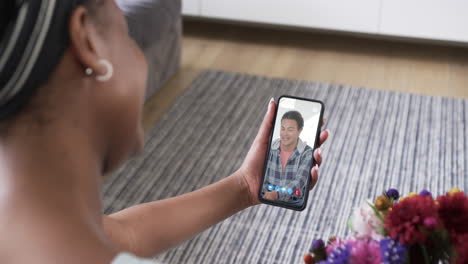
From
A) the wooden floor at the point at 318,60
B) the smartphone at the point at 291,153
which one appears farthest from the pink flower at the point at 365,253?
the wooden floor at the point at 318,60

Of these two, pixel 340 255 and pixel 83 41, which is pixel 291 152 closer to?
pixel 340 255

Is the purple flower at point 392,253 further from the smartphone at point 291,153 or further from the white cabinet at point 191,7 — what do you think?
the white cabinet at point 191,7

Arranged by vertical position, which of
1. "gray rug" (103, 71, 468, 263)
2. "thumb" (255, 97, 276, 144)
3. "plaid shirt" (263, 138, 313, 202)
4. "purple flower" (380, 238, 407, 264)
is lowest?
"gray rug" (103, 71, 468, 263)

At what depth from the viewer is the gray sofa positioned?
243 cm

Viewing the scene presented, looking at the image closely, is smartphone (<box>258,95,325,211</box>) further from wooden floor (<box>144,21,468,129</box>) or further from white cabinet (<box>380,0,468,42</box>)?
white cabinet (<box>380,0,468,42</box>)

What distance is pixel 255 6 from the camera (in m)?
3.24

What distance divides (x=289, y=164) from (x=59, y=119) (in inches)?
25.4

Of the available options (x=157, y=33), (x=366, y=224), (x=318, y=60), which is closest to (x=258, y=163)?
(x=366, y=224)

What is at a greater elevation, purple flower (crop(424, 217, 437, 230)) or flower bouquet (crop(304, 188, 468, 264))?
purple flower (crop(424, 217, 437, 230))

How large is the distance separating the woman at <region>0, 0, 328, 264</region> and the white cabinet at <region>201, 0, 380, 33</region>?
8.43 feet

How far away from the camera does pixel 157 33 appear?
253cm

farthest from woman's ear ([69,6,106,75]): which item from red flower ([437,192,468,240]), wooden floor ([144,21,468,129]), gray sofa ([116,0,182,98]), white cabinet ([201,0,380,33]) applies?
white cabinet ([201,0,380,33])

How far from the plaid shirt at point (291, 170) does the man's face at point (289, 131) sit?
13mm

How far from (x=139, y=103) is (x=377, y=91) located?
222cm
